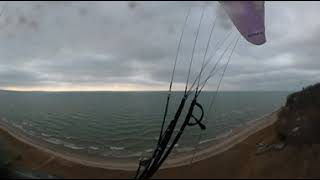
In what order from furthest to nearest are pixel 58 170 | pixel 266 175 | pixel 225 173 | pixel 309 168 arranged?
1. pixel 309 168
2. pixel 266 175
3. pixel 225 173
4. pixel 58 170

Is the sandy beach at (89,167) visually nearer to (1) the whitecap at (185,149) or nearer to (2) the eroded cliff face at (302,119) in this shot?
(2) the eroded cliff face at (302,119)

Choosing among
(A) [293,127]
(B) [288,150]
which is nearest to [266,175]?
(B) [288,150]

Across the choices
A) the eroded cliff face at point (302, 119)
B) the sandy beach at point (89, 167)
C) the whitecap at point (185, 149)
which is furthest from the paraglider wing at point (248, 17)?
the whitecap at point (185, 149)

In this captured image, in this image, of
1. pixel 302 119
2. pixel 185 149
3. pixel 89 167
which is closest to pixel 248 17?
pixel 89 167

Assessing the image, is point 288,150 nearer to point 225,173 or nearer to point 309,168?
point 309,168

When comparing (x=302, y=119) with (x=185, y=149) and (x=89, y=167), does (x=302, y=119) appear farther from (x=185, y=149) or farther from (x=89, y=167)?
(x=89, y=167)

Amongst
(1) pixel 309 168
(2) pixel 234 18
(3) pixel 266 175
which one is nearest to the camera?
(2) pixel 234 18
